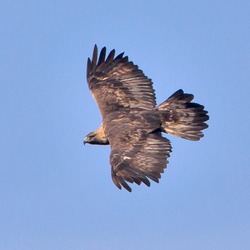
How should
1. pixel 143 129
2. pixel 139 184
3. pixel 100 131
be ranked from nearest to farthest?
pixel 139 184 → pixel 143 129 → pixel 100 131

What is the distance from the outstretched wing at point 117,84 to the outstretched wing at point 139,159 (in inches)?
59.8

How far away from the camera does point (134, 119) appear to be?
1888 centimetres

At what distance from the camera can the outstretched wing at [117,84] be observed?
19.7 metres

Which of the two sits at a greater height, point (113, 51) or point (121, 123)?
point (113, 51)

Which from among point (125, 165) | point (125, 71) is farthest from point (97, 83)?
point (125, 165)

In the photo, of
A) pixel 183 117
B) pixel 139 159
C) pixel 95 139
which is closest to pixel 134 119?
pixel 183 117

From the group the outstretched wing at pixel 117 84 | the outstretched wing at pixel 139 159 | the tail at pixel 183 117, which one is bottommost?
the outstretched wing at pixel 139 159

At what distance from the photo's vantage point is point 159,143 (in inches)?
705

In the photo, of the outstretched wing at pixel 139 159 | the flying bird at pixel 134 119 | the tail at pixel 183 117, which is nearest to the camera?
the outstretched wing at pixel 139 159

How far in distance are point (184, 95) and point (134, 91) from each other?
50.0 inches

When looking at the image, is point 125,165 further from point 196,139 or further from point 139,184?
point 196,139

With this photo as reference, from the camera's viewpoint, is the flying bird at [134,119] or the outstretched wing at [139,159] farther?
the flying bird at [134,119]

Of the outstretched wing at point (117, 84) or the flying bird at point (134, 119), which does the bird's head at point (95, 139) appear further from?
the outstretched wing at point (117, 84)

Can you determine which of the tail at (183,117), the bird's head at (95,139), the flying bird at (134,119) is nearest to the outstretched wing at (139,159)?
the flying bird at (134,119)
